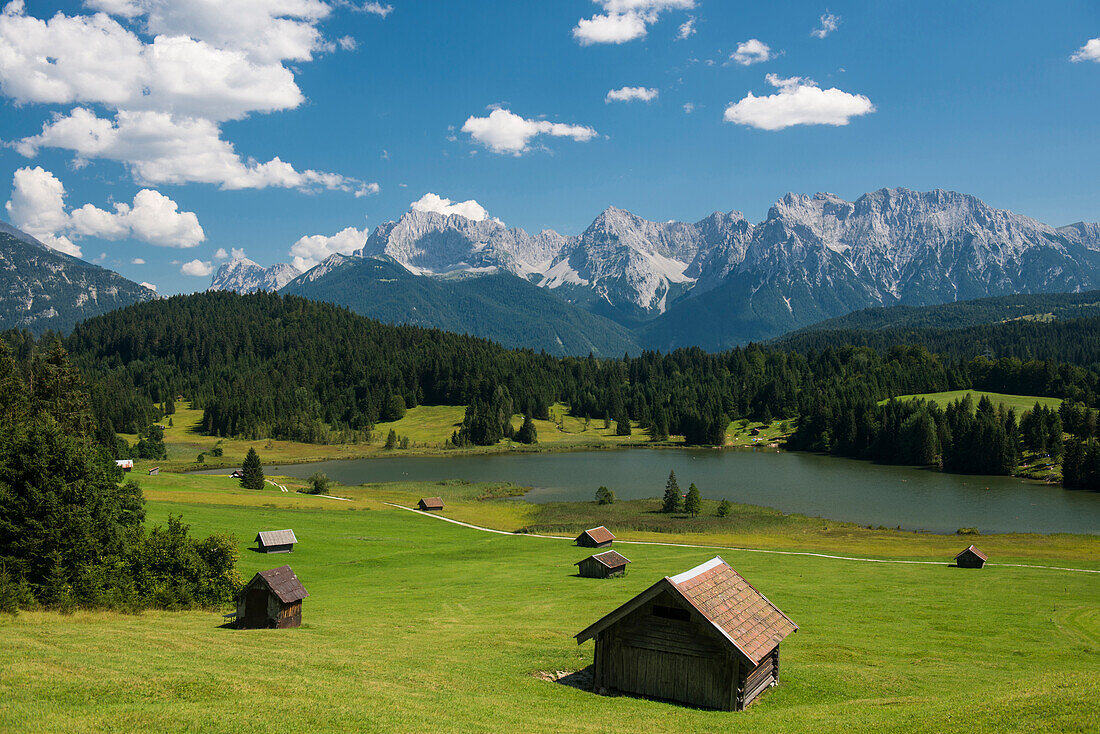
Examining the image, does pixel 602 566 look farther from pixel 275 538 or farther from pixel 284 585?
pixel 275 538

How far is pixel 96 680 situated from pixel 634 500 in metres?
85.5

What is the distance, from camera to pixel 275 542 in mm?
56969

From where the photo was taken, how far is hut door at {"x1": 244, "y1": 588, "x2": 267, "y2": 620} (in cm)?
3525

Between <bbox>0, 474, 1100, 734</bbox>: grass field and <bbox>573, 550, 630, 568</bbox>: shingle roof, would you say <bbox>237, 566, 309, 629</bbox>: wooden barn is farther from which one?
<bbox>573, 550, 630, 568</bbox>: shingle roof

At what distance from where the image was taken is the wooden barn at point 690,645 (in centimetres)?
2267

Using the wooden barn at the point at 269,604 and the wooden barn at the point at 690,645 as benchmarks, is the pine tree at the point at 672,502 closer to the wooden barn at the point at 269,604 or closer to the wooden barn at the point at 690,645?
the wooden barn at the point at 269,604

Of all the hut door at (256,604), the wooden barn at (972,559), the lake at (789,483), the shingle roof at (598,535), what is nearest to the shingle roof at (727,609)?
the hut door at (256,604)

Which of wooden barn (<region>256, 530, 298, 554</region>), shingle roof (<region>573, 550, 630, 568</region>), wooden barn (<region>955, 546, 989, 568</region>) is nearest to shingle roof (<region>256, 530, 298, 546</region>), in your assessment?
wooden barn (<region>256, 530, 298, 554</region>)

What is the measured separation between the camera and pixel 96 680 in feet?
66.6

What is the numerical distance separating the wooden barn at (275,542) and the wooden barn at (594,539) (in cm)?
2563

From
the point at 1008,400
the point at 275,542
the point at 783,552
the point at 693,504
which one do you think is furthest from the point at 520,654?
the point at 1008,400

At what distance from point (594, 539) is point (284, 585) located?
33831 mm

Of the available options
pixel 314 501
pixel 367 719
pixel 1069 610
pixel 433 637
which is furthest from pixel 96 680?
pixel 314 501

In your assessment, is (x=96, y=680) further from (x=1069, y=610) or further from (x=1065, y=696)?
(x=1069, y=610)
